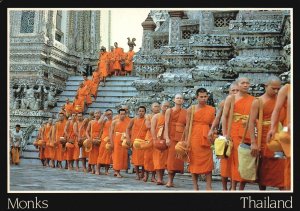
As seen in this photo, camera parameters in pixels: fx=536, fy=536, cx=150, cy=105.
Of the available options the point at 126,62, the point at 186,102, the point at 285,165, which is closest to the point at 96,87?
the point at 126,62

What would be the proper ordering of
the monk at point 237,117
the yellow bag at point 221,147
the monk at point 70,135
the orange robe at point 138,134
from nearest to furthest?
the yellow bag at point 221,147
the monk at point 237,117
the orange robe at point 138,134
the monk at point 70,135

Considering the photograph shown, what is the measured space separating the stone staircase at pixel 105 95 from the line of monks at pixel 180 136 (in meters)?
1.48

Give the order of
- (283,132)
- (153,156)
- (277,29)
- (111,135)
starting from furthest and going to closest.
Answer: (111,135)
(277,29)
(153,156)
(283,132)

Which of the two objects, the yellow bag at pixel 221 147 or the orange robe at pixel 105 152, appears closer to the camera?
the yellow bag at pixel 221 147

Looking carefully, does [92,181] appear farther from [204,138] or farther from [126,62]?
[126,62]

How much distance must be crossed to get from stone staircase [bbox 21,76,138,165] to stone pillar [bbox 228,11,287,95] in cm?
706

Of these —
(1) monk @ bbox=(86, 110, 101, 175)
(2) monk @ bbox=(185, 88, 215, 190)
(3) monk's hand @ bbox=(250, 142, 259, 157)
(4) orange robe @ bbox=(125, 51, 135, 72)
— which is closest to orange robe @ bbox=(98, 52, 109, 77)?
(4) orange robe @ bbox=(125, 51, 135, 72)

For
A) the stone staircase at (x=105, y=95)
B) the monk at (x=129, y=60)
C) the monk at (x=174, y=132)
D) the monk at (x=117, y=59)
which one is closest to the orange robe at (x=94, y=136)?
the monk at (x=174, y=132)

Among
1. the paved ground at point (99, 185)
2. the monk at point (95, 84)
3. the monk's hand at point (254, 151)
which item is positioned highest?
the monk at point (95, 84)

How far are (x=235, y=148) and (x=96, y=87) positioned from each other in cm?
1232

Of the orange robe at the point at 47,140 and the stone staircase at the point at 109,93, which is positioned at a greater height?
the stone staircase at the point at 109,93

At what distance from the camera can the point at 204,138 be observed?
25.9 feet

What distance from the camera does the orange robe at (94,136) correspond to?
481 inches

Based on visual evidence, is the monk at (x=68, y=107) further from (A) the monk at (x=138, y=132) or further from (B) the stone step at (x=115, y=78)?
(A) the monk at (x=138, y=132)
